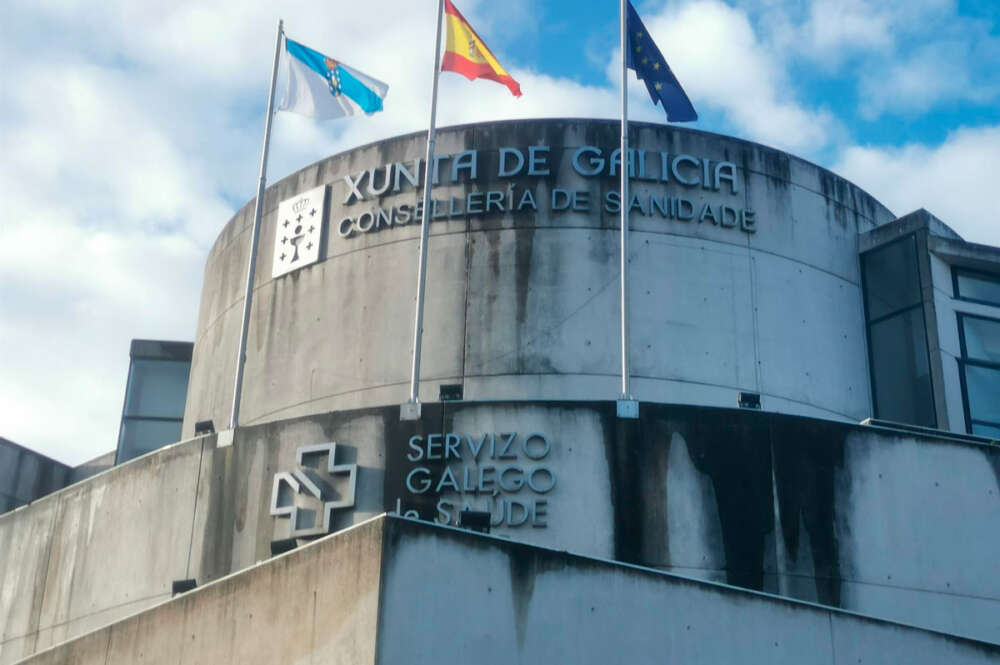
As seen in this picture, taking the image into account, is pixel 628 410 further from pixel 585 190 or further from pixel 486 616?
pixel 585 190

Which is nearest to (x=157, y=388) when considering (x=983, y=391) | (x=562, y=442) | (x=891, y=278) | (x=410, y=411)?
(x=410, y=411)

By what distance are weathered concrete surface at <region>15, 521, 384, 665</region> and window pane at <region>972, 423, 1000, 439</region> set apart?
12.7 m

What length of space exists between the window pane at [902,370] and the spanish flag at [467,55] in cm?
800

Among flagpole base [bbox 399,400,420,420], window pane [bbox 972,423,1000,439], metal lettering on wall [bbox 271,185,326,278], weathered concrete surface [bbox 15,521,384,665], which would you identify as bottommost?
weathered concrete surface [bbox 15,521,384,665]

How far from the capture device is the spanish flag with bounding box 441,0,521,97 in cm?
2356

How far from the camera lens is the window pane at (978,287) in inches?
966

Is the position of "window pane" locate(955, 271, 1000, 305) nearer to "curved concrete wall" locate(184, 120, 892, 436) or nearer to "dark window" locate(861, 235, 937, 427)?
"dark window" locate(861, 235, 937, 427)

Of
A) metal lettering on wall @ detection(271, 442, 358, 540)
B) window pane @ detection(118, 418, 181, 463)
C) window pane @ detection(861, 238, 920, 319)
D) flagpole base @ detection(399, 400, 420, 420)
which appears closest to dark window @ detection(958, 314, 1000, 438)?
window pane @ detection(861, 238, 920, 319)

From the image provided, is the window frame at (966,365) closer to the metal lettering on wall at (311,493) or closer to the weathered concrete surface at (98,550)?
the metal lettering on wall at (311,493)

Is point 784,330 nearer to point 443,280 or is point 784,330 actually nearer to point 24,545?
point 443,280

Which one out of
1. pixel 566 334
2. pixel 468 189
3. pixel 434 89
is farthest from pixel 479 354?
pixel 434 89

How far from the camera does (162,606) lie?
17.3 meters

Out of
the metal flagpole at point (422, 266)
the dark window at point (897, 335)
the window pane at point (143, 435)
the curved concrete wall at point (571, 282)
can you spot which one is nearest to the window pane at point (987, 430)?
the dark window at point (897, 335)

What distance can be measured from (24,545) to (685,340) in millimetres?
13071
